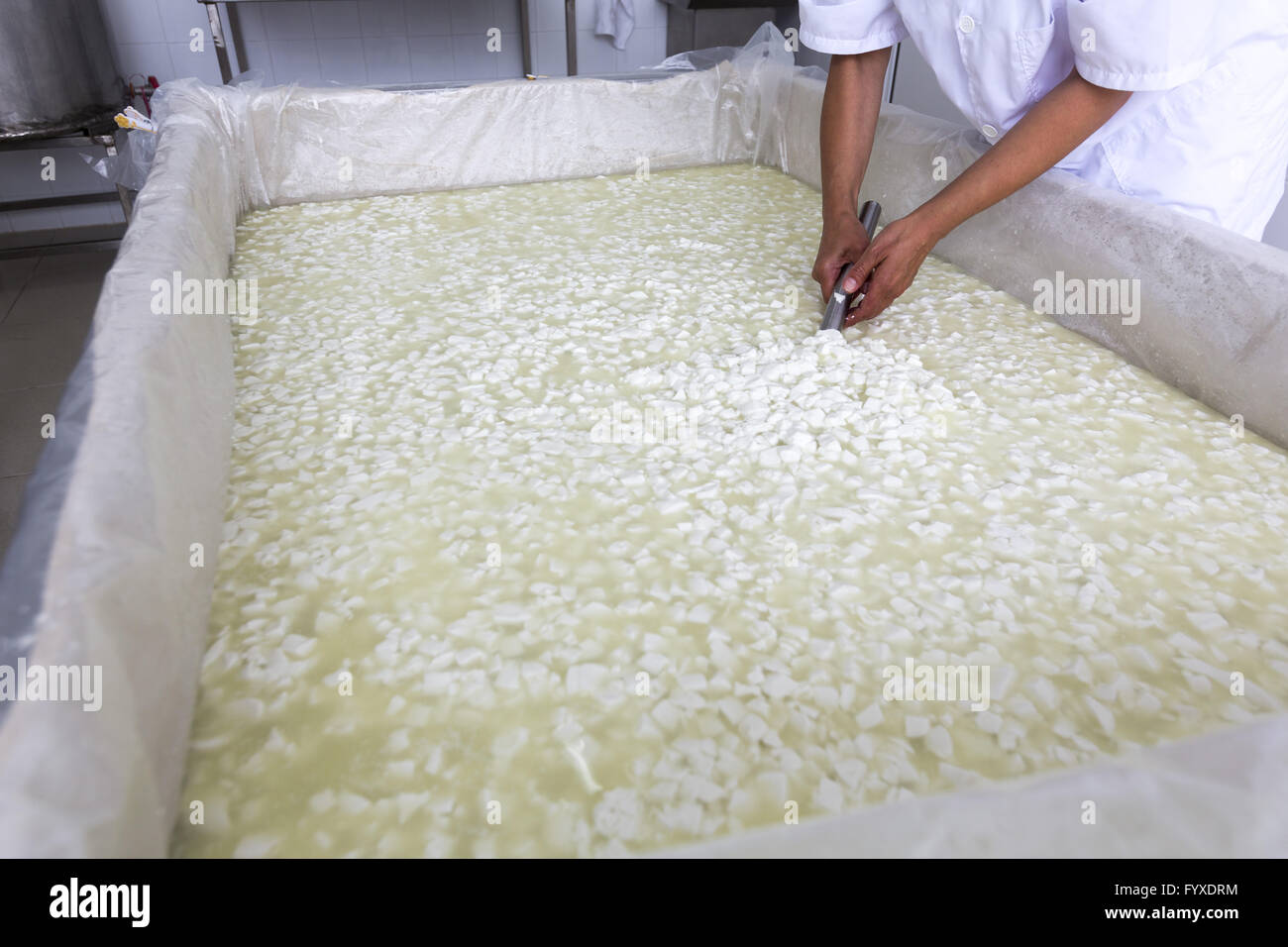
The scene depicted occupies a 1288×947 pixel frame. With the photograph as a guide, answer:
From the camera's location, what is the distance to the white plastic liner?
0.48 metres

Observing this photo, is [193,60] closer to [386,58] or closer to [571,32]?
[386,58]

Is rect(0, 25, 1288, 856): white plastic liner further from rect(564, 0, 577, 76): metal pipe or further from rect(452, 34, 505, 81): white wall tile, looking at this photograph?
rect(452, 34, 505, 81): white wall tile

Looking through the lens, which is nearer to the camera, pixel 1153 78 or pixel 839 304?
pixel 1153 78

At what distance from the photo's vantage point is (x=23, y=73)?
2.84 m

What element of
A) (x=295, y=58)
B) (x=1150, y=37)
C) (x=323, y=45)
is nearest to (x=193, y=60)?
(x=295, y=58)

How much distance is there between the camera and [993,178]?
1221mm

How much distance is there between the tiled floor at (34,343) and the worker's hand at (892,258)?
68.2 inches

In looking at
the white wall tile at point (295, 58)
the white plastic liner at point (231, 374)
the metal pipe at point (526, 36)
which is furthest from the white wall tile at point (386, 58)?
the white plastic liner at point (231, 374)

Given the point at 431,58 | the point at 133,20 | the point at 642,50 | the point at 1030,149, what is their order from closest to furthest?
A: 1. the point at 1030,149
2. the point at 133,20
3. the point at 431,58
4. the point at 642,50

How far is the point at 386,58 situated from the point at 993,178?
3339 mm

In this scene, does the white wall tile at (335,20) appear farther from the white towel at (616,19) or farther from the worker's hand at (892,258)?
the worker's hand at (892,258)

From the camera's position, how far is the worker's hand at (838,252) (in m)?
1.38

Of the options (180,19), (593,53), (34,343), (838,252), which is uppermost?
(180,19)
